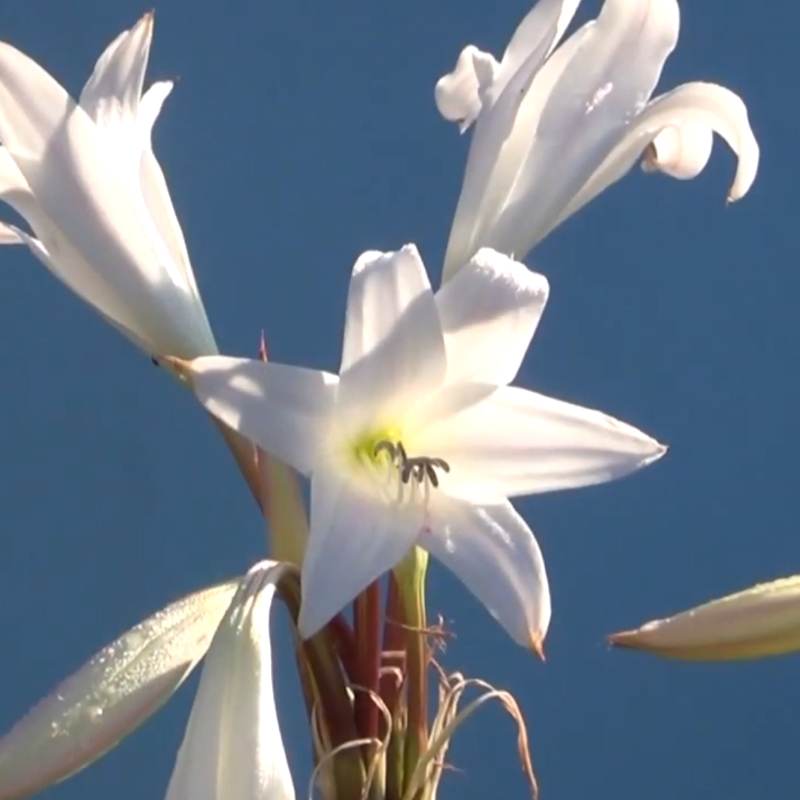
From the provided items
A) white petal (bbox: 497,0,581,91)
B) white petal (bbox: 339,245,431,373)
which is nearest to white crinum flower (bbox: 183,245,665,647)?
white petal (bbox: 339,245,431,373)

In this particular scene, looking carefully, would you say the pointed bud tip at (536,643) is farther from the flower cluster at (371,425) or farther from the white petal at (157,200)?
the white petal at (157,200)

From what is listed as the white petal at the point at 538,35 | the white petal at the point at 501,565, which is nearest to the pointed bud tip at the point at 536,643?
the white petal at the point at 501,565

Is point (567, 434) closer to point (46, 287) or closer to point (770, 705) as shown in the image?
point (46, 287)

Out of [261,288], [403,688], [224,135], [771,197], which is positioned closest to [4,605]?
[261,288]

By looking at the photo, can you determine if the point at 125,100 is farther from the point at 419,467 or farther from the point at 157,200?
the point at 419,467

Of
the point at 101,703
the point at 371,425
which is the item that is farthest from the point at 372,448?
the point at 101,703

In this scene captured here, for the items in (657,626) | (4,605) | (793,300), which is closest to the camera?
(657,626)

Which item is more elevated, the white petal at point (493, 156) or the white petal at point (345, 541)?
the white petal at point (493, 156)
